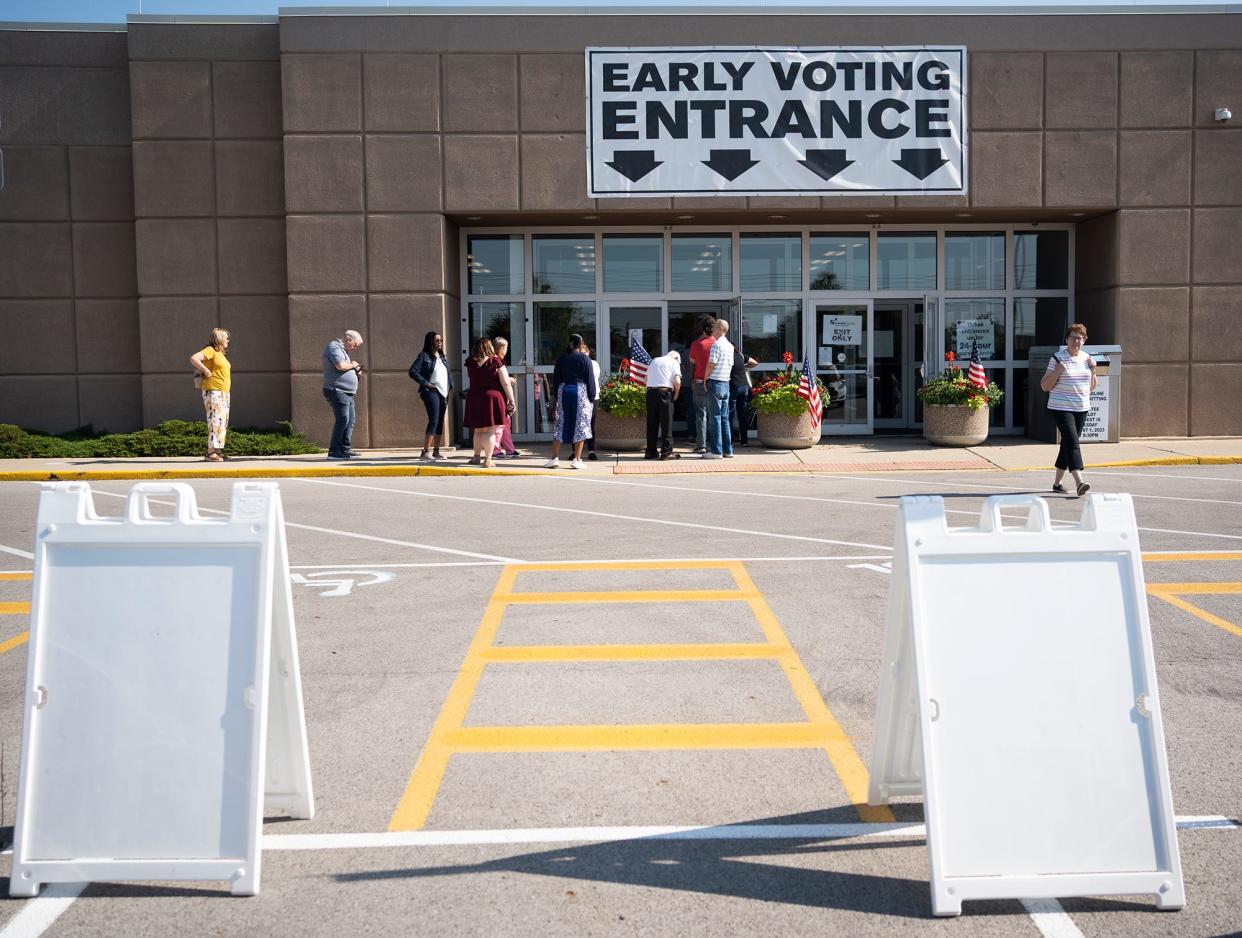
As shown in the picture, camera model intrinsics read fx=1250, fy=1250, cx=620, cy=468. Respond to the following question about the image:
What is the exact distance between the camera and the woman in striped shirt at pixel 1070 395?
12938mm

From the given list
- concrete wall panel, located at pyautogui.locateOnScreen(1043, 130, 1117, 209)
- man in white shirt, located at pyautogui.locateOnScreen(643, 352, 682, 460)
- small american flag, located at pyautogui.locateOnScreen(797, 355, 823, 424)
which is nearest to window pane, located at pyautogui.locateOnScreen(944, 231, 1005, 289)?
concrete wall panel, located at pyautogui.locateOnScreen(1043, 130, 1117, 209)

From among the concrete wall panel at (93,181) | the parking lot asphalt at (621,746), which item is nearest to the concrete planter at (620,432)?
the parking lot asphalt at (621,746)

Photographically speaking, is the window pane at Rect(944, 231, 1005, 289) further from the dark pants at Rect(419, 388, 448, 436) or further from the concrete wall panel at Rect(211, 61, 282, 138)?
the concrete wall panel at Rect(211, 61, 282, 138)

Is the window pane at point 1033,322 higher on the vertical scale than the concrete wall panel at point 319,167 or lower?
lower

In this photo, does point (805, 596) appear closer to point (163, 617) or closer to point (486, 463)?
point (163, 617)

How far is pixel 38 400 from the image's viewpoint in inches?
805

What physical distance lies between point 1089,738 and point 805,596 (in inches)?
174

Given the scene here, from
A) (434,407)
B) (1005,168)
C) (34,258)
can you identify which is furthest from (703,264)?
(34,258)

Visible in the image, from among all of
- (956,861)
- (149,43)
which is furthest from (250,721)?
(149,43)

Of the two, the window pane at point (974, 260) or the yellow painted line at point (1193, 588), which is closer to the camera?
the yellow painted line at point (1193, 588)

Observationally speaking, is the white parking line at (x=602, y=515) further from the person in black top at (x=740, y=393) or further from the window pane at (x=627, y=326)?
the window pane at (x=627, y=326)

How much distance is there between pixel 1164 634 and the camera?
696 centimetres

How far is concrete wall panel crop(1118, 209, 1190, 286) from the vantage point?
19.5 metres

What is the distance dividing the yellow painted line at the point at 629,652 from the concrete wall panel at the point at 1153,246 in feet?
49.4
